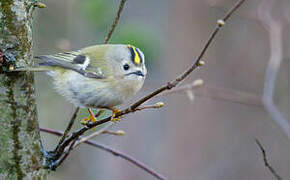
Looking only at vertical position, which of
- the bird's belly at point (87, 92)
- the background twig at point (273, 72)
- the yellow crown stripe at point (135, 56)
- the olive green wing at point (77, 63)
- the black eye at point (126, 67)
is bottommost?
the bird's belly at point (87, 92)

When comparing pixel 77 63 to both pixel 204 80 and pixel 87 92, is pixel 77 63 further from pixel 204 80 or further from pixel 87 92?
pixel 204 80

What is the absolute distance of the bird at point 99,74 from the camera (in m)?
2.58

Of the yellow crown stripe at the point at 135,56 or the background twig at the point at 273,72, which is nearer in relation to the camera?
the yellow crown stripe at the point at 135,56

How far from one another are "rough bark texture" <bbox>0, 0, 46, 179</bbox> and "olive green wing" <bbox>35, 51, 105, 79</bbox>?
0.60m

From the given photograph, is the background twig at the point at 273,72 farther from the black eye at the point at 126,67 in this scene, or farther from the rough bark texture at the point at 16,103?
the rough bark texture at the point at 16,103

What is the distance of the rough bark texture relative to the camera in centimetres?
182

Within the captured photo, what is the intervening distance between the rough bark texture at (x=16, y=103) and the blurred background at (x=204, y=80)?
2.12 m

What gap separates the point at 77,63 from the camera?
8.85ft

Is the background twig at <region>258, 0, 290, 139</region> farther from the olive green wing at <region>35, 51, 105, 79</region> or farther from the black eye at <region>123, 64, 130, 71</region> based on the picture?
the olive green wing at <region>35, 51, 105, 79</region>

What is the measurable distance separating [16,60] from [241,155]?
10.9 ft

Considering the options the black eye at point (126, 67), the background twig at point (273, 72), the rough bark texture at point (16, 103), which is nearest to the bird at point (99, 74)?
the black eye at point (126, 67)

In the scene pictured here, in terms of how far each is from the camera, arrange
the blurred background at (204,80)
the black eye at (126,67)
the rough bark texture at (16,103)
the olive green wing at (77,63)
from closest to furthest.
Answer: the rough bark texture at (16,103)
the olive green wing at (77,63)
the black eye at (126,67)
the blurred background at (204,80)

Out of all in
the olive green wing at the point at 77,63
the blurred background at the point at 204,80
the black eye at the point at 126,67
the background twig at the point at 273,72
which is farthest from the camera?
the blurred background at the point at 204,80

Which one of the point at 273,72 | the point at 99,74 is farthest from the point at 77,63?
the point at 273,72
